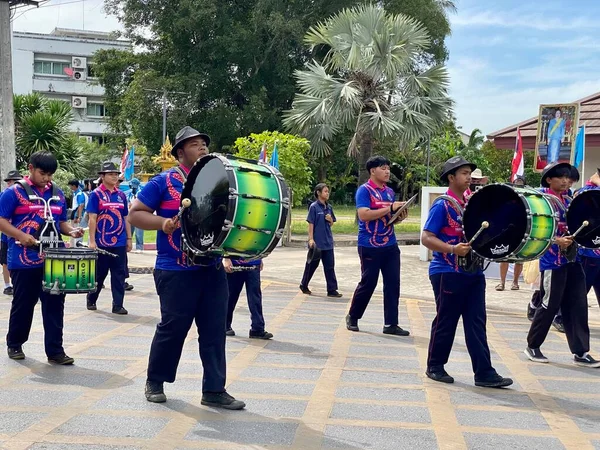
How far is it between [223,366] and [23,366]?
7.18ft

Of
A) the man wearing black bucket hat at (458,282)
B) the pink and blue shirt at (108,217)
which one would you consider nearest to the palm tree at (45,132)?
the pink and blue shirt at (108,217)

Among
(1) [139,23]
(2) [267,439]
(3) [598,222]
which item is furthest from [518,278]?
(1) [139,23]

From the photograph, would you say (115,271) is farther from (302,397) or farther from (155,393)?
(302,397)

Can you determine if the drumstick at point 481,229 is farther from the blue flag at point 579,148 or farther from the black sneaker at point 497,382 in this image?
the blue flag at point 579,148

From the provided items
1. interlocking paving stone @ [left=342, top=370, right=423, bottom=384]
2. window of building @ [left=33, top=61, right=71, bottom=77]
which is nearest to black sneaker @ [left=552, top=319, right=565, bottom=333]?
interlocking paving stone @ [left=342, top=370, right=423, bottom=384]

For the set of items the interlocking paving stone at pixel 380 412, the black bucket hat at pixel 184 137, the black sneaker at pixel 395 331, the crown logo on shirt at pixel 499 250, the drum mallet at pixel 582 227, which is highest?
the black bucket hat at pixel 184 137

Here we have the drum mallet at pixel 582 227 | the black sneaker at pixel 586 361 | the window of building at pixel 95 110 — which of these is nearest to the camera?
the drum mallet at pixel 582 227

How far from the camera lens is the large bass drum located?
24.7 feet

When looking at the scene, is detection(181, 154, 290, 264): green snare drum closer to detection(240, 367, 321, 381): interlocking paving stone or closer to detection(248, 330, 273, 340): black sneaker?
detection(240, 367, 321, 381): interlocking paving stone

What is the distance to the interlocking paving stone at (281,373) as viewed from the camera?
6941 millimetres

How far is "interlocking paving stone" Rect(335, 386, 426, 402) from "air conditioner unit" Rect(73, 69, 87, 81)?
223ft

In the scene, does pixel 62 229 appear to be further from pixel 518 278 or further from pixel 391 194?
pixel 518 278

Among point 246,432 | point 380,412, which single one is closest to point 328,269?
point 380,412

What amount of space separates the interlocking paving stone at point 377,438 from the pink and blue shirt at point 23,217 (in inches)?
131
